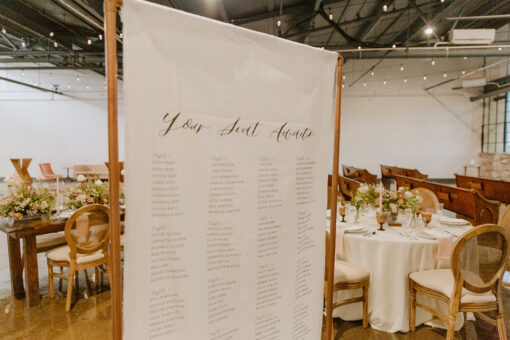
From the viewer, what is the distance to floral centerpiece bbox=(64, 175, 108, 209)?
139 inches

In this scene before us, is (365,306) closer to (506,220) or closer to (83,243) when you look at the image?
(506,220)

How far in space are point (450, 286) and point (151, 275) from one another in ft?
7.49

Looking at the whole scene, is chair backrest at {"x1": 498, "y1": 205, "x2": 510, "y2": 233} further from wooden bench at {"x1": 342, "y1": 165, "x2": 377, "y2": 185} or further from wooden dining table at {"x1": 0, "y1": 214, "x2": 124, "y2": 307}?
wooden dining table at {"x1": 0, "y1": 214, "x2": 124, "y2": 307}

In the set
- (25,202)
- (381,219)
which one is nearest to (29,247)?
(25,202)

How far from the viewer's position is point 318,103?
132 centimetres

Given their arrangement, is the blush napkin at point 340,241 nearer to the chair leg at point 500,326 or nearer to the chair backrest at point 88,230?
the chair leg at point 500,326

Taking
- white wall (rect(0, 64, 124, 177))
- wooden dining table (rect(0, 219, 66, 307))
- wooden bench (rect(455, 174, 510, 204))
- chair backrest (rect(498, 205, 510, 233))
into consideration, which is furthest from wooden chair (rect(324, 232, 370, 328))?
white wall (rect(0, 64, 124, 177))

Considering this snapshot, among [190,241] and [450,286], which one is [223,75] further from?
[450,286]

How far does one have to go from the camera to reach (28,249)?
298 cm

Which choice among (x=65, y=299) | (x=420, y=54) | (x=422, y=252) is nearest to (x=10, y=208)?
(x=65, y=299)

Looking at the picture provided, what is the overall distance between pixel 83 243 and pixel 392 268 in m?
2.71

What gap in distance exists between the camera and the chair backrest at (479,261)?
2.18m

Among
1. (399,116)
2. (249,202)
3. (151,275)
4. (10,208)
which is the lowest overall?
(10,208)

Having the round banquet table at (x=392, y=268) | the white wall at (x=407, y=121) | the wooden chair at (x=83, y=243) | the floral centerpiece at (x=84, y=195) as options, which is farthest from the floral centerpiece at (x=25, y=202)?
the white wall at (x=407, y=121)
